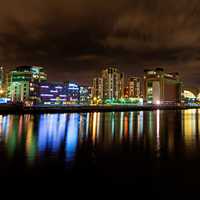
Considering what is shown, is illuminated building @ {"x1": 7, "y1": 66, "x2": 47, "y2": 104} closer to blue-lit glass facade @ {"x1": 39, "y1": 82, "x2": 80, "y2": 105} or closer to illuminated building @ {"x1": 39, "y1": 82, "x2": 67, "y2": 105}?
illuminated building @ {"x1": 39, "y1": 82, "x2": 67, "y2": 105}

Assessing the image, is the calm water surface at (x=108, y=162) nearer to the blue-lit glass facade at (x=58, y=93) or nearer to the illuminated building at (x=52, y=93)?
the blue-lit glass facade at (x=58, y=93)

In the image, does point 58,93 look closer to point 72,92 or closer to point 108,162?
point 72,92

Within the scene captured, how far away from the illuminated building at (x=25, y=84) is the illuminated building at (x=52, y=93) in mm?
5358

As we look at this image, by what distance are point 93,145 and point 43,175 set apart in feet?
29.4

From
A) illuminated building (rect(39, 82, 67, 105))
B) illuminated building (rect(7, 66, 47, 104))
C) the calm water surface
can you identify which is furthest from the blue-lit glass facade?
the calm water surface

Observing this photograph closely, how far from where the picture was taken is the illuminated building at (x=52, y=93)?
165125 millimetres

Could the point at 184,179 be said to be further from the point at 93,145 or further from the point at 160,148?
the point at 93,145

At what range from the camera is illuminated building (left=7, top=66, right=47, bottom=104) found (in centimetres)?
15362

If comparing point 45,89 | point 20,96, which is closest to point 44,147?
point 20,96

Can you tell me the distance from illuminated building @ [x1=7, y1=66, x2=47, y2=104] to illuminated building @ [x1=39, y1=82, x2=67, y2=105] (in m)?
5.36

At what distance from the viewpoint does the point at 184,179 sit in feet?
39.5

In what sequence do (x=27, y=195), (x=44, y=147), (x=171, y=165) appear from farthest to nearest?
(x=44, y=147) < (x=171, y=165) < (x=27, y=195)

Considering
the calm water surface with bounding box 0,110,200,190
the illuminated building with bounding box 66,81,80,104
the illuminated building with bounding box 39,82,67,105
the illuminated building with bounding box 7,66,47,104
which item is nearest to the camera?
the calm water surface with bounding box 0,110,200,190

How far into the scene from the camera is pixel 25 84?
156 m
